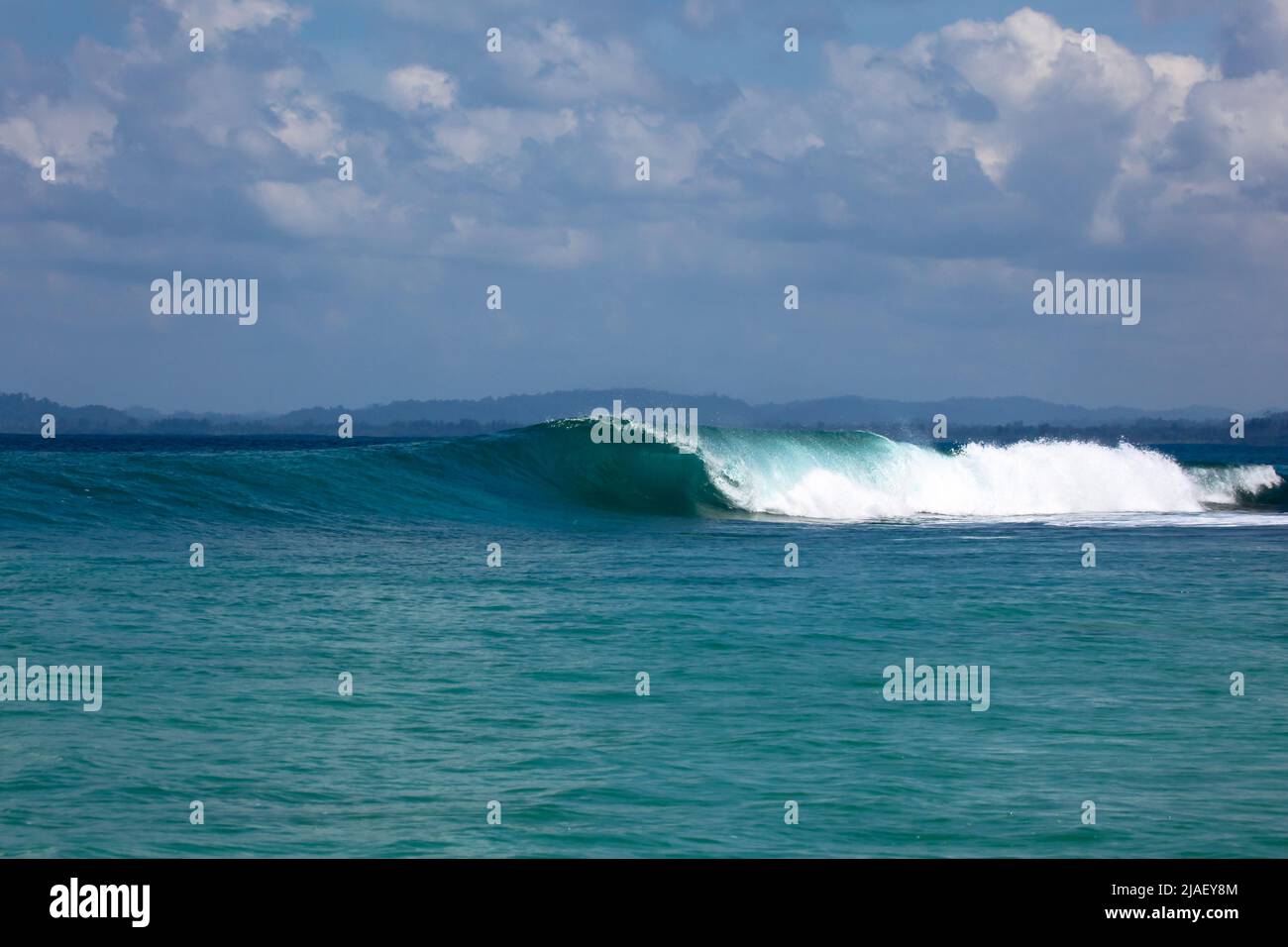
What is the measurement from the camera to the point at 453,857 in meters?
6.98

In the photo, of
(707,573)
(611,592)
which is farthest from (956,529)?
(611,592)

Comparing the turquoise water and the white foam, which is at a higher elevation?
the white foam

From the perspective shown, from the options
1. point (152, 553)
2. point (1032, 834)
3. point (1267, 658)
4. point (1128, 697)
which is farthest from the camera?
point (152, 553)

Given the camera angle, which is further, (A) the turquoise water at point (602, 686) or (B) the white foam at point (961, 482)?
(B) the white foam at point (961, 482)

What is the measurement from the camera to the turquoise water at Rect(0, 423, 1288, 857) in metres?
7.60

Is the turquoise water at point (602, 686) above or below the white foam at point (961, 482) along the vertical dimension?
below

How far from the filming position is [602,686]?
11.3m

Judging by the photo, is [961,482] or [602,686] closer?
[602,686]

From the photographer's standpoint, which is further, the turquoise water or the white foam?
the white foam

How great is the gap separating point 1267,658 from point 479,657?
25.7 feet

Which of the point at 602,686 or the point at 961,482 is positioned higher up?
the point at 961,482

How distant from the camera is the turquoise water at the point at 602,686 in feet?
24.9

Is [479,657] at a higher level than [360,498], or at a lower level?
lower
